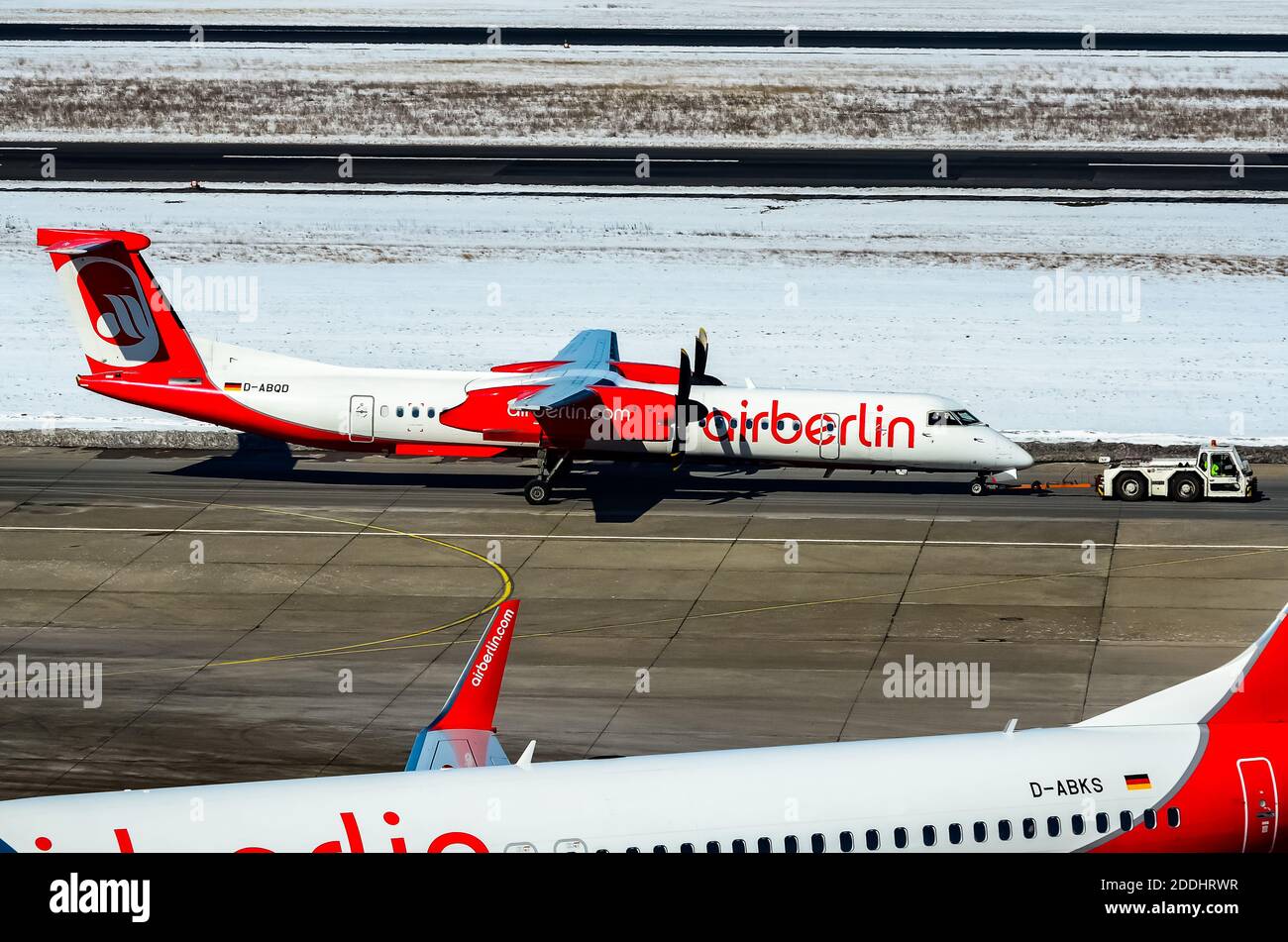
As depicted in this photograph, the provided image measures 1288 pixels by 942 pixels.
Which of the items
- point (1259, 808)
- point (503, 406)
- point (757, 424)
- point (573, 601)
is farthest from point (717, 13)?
point (1259, 808)

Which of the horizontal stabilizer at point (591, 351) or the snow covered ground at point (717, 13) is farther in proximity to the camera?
the snow covered ground at point (717, 13)

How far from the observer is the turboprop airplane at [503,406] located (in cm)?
4531

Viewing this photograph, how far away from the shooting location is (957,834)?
1781 centimetres

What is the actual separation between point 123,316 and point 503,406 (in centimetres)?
1092

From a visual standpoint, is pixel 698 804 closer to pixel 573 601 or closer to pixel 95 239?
pixel 573 601

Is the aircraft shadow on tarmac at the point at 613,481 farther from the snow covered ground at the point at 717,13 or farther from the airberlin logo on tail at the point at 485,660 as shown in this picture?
the snow covered ground at the point at 717,13

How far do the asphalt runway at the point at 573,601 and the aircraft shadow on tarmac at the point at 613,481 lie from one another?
0.15m

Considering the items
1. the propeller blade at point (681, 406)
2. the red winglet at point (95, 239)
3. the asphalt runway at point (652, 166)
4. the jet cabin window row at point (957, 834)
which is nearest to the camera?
the jet cabin window row at point (957, 834)

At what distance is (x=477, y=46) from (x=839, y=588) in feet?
204

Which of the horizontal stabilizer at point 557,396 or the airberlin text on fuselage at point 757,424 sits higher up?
the horizontal stabilizer at point 557,396

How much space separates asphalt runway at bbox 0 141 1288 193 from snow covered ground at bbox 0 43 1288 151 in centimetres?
200

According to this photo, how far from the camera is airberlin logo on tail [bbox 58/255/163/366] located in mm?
47156

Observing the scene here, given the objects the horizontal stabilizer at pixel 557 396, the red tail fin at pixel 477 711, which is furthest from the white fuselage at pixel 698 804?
the horizontal stabilizer at pixel 557 396
